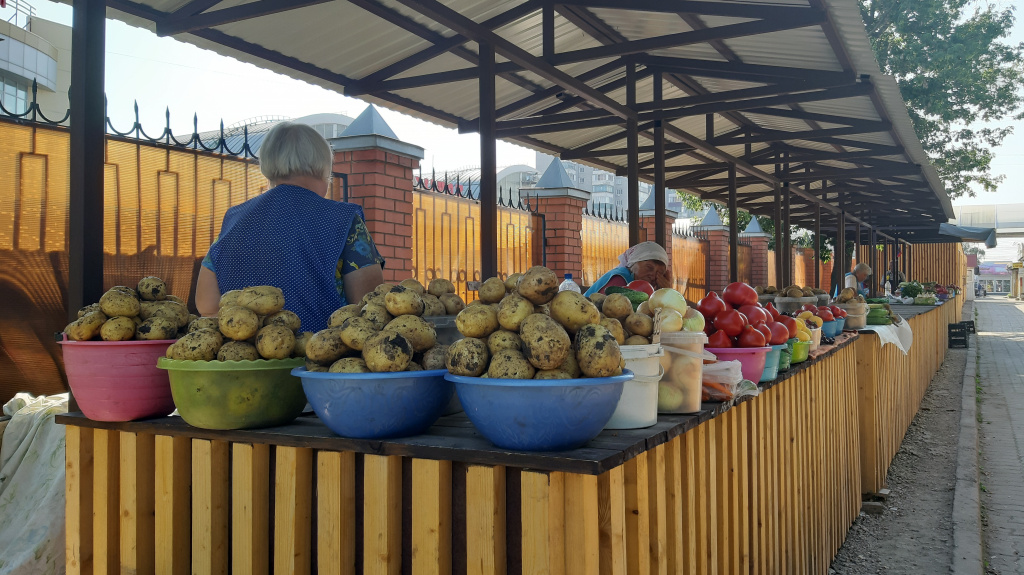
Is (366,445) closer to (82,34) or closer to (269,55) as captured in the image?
(82,34)

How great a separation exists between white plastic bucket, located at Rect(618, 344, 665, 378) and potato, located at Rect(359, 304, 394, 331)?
570mm

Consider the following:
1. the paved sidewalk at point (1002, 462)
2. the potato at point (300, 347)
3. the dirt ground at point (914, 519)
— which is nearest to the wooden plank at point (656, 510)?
the potato at point (300, 347)

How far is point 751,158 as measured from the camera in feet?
31.5

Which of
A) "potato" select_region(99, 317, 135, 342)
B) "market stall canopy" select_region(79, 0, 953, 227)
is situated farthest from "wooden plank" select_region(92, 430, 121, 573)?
"market stall canopy" select_region(79, 0, 953, 227)

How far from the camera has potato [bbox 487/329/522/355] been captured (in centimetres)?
154

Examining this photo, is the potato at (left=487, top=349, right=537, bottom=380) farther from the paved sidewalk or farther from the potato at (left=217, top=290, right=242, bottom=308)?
the paved sidewalk

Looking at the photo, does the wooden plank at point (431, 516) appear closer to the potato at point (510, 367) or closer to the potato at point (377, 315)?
the potato at point (510, 367)

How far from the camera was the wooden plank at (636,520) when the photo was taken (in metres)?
1.62

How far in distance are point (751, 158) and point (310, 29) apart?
21.8 ft

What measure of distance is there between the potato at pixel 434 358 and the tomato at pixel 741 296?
1.73m

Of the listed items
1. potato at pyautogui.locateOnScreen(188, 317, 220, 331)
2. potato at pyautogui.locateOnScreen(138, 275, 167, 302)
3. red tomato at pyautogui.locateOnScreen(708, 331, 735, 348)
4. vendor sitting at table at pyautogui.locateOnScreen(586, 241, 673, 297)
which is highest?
vendor sitting at table at pyautogui.locateOnScreen(586, 241, 673, 297)

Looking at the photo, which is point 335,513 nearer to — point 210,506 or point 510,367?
point 210,506

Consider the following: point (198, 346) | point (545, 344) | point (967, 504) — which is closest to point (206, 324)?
point (198, 346)

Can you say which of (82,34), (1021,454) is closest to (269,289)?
(82,34)
